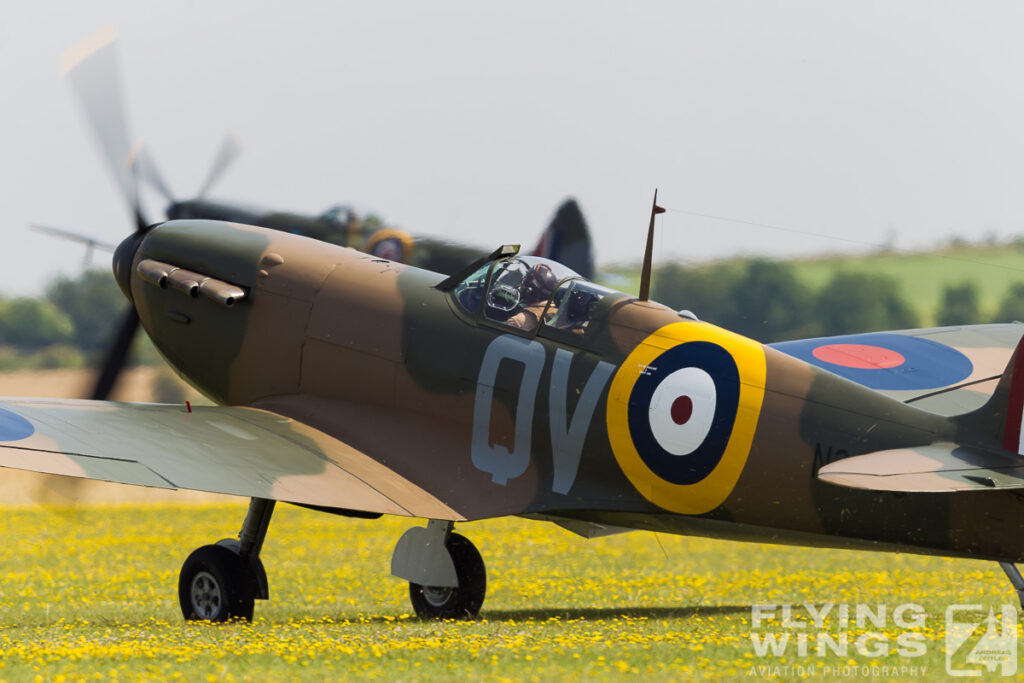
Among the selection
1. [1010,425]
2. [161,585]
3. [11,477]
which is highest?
[1010,425]

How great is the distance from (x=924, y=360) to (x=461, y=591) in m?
4.57

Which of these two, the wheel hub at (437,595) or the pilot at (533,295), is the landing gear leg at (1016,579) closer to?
the pilot at (533,295)

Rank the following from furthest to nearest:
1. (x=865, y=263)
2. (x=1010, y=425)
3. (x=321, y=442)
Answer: (x=865, y=263), (x=321, y=442), (x=1010, y=425)

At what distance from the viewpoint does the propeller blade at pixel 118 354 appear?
13.1 meters

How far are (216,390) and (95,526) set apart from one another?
10361 mm

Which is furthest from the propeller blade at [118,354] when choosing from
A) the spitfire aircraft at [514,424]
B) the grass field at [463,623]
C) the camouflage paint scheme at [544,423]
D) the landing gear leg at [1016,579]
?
the landing gear leg at [1016,579]

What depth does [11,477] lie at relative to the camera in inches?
1262

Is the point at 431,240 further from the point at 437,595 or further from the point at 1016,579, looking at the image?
the point at 1016,579

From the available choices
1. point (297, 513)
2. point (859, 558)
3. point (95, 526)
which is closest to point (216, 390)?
point (859, 558)

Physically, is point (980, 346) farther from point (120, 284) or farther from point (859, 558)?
point (120, 284)

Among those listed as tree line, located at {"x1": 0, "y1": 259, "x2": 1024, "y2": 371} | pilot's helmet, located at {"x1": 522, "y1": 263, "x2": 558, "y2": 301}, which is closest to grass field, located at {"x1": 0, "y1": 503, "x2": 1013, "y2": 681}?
pilot's helmet, located at {"x1": 522, "y1": 263, "x2": 558, "y2": 301}

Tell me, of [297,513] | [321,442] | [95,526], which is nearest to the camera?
[321,442]

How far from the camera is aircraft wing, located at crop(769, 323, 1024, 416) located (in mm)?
11047

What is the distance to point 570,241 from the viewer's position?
14625 millimetres
